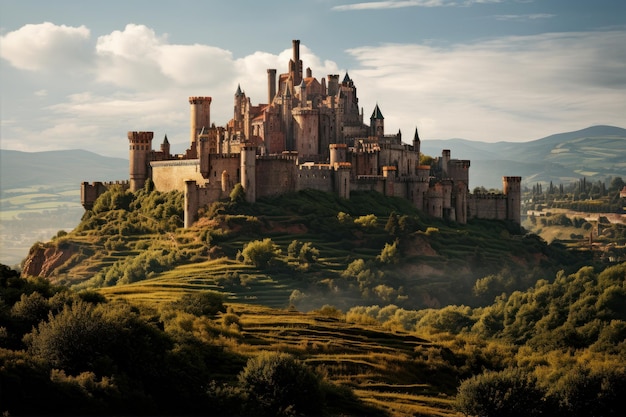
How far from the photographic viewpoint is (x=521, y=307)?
6359 cm

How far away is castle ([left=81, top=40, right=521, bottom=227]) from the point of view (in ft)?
260

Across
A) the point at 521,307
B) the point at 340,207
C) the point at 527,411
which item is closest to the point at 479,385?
the point at 527,411

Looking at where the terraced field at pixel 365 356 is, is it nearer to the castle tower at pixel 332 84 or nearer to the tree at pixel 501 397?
the tree at pixel 501 397

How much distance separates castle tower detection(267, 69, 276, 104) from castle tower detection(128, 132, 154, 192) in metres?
14.8

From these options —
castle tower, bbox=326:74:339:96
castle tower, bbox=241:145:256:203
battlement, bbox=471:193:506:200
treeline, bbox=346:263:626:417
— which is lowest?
treeline, bbox=346:263:626:417

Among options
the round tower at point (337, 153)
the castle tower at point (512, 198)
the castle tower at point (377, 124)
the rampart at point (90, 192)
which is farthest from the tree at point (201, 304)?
the castle tower at point (512, 198)

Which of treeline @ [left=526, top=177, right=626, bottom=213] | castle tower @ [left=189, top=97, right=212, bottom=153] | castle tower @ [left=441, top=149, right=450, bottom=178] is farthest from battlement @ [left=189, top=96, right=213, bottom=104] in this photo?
treeline @ [left=526, top=177, right=626, bottom=213]

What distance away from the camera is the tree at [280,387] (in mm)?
35156

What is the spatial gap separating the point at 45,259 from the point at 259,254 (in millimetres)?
18809

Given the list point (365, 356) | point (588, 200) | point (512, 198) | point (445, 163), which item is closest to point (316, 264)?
point (445, 163)

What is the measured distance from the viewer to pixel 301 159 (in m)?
88.2

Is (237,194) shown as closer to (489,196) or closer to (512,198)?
(489,196)

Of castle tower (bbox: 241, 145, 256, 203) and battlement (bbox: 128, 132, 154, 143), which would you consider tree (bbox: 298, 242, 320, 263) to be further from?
battlement (bbox: 128, 132, 154, 143)

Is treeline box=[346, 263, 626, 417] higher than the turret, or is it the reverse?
the turret
